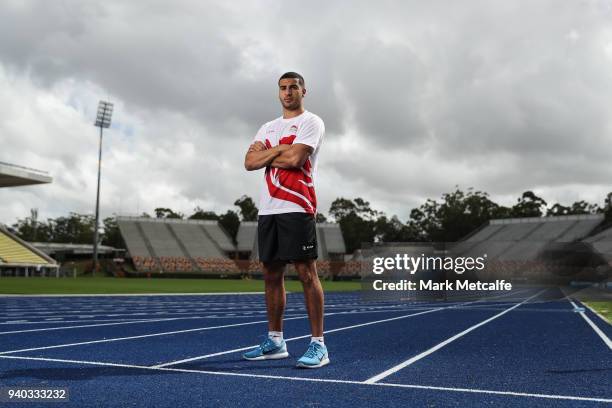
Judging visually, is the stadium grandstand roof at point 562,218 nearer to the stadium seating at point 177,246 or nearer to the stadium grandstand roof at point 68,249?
the stadium seating at point 177,246

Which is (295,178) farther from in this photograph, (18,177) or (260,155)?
Result: (18,177)

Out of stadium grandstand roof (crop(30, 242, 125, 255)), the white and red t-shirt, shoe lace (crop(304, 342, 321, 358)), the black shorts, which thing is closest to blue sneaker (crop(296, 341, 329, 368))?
shoe lace (crop(304, 342, 321, 358))

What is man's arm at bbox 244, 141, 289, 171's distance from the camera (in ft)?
14.4

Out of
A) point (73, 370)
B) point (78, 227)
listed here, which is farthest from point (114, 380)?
point (78, 227)

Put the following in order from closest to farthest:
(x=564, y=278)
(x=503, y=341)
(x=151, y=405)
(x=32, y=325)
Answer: (x=151, y=405), (x=503, y=341), (x=32, y=325), (x=564, y=278)

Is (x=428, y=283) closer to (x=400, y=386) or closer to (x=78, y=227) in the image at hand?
(x=400, y=386)

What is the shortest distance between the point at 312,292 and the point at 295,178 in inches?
33.7

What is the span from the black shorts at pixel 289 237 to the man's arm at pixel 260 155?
40cm

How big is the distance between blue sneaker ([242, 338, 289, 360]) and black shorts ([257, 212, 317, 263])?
67 centimetres

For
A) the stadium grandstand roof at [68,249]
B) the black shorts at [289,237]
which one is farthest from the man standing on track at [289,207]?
the stadium grandstand roof at [68,249]

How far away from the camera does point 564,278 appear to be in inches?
1531

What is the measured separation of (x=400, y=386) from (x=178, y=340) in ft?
9.65

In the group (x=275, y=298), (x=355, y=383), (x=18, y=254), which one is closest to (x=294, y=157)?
(x=275, y=298)

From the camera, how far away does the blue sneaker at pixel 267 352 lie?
14.7 feet
